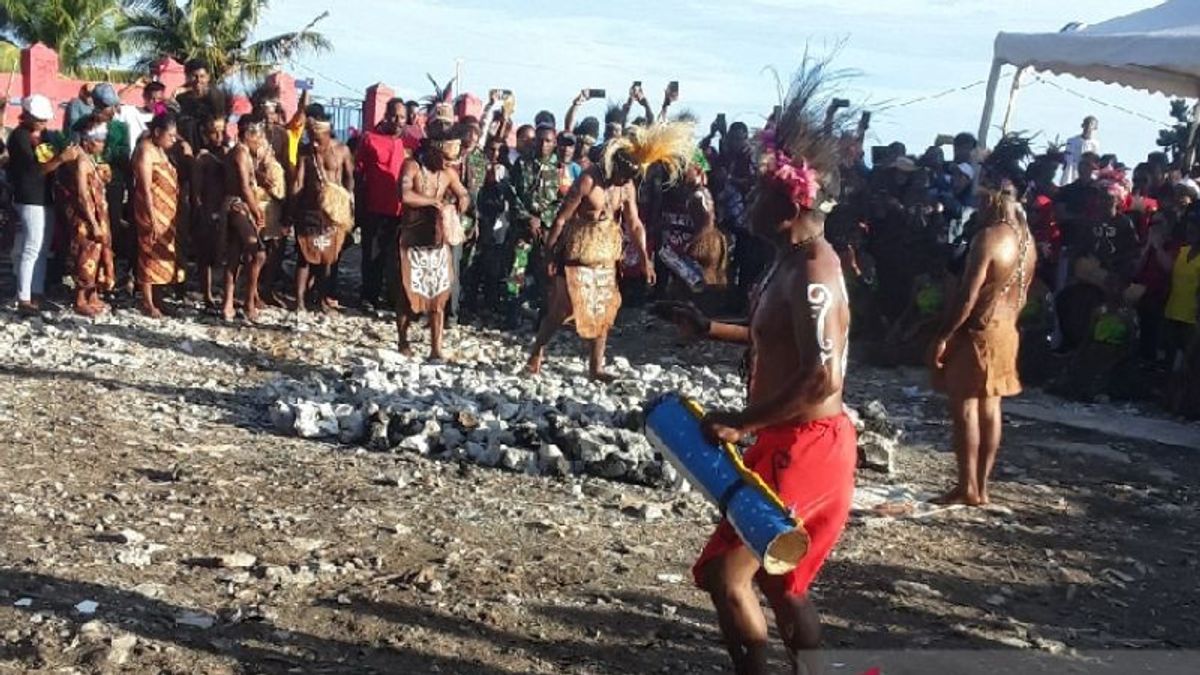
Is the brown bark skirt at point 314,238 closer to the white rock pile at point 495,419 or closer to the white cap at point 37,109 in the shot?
the white cap at point 37,109

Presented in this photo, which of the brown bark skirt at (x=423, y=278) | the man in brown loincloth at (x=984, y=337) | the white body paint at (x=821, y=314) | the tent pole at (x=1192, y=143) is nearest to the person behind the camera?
the white body paint at (x=821, y=314)

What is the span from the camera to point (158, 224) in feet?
37.6

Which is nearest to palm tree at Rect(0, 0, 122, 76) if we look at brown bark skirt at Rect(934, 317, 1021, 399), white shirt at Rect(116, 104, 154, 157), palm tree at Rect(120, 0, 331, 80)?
palm tree at Rect(120, 0, 331, 80)

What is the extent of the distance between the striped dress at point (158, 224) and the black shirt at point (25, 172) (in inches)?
28.4

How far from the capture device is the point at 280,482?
6828mm

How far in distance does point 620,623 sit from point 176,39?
83.6 feet

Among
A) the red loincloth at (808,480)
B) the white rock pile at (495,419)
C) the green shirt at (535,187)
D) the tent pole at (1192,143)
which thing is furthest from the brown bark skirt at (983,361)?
the tent pole at (1192,143)

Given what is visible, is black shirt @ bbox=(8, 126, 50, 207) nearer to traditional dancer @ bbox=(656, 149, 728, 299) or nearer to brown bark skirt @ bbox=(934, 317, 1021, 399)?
traditional dancer @ bbox=(656, 149, 728, 299)

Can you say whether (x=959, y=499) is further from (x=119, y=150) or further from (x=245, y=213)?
(x=119, y=150)

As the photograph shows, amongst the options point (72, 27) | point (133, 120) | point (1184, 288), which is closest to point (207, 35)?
point (72, 27)

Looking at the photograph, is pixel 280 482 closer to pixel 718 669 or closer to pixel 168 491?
pixel 168 491

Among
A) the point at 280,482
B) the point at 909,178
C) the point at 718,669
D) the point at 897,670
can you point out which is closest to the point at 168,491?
the point at 280,482

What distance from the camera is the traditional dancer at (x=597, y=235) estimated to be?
9.86m

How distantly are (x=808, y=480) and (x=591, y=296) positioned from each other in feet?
20.2
